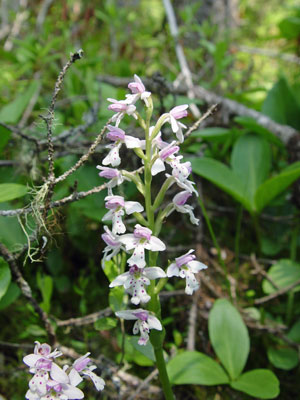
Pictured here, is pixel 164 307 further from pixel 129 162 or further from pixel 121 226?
pixel 121 226

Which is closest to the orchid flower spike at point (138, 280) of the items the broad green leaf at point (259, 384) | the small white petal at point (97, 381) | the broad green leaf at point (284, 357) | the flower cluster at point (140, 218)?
the flower cluster at point (140, 218)

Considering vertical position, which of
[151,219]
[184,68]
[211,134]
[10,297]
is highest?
[184,68]

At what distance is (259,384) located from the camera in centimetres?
132

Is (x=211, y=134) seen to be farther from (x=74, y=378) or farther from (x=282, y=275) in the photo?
(x=74, y=378)

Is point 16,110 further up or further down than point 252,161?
further up

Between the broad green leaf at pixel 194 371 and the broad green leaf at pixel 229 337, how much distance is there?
0.06m

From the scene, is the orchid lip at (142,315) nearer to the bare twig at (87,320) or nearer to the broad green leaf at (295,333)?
the bare twig at (87,320)

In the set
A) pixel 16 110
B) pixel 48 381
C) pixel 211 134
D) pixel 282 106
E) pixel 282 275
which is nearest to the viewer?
pixel 48 381

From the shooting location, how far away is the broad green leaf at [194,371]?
1.32 metres

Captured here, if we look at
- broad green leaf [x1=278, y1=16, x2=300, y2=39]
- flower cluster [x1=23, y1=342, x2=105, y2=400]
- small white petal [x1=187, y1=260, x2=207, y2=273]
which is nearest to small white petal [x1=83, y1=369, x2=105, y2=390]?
flower cluster [x1=23, y1=342, x2=105, y2=400]

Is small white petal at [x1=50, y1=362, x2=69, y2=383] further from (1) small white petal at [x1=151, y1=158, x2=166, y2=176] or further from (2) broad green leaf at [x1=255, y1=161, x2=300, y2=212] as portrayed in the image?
(2) broad green leaf at [x1=255, y1=161, x2=300, y2=212]

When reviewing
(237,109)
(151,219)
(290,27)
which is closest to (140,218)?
(151,219)

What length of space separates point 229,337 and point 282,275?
0.42m

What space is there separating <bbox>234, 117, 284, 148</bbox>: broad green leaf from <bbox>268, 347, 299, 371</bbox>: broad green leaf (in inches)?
41.7
